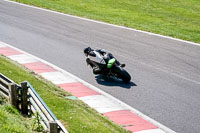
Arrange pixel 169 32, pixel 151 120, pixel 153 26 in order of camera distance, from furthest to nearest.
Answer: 1. pixel 153 26
2. pixel 169 32
3. pixel 151 120

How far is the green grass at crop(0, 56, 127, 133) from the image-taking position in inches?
391

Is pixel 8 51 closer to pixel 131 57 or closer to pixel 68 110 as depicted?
pixel 131 57

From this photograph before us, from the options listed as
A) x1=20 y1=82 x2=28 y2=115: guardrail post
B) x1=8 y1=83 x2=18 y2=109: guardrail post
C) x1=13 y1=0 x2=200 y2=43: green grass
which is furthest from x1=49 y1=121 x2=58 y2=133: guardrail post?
x1=13 y1=0 x2=200 y2=43: green grass

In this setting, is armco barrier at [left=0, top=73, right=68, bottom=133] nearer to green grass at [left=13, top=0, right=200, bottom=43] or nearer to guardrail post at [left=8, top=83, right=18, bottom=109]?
guardrail post at [left=8, top=83, right=18, bottom=109]

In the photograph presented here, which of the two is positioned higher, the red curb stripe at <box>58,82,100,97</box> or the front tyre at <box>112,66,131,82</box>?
the front tyre at <box>112,66,131,82</box>

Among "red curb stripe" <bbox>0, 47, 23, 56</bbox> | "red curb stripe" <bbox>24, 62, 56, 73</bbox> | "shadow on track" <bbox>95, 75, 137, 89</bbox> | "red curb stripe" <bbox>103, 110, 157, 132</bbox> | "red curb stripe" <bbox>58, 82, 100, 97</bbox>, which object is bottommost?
"red curb stripe" <bbox>103, 110, 157, 132</bbox>

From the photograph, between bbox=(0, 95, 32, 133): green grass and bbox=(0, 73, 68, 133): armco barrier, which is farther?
bbox=(0, 73, 68, 133): armco barrier

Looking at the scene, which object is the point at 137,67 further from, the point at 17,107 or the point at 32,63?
the point at 17,107

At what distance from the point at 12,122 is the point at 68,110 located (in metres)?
2.51

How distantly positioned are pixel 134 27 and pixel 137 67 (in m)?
7.75

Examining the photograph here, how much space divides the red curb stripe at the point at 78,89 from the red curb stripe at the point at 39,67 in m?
1.81

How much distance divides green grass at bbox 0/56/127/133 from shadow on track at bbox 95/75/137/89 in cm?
193

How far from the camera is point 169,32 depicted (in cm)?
2223

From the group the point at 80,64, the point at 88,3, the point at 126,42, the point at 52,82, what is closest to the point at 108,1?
the point at 88,3
